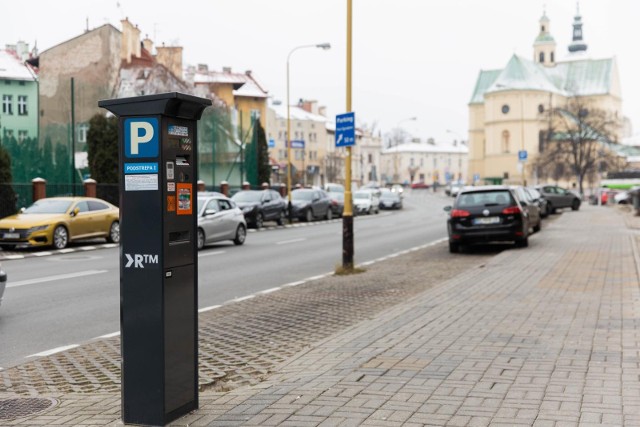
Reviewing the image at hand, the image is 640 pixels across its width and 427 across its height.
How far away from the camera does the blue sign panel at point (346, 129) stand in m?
15.2

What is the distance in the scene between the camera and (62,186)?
2984cm

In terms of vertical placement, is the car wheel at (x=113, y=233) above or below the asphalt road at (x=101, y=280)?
above

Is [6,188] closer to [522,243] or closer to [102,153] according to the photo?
[102,153]

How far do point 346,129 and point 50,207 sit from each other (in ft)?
34.6

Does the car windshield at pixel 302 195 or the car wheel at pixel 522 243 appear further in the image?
the car windshield at pixel 302 195

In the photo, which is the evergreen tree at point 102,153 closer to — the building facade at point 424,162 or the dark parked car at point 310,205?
the dark parked car at point 310,205

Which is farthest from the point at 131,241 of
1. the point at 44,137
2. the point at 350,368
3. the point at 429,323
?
the point at 44,137

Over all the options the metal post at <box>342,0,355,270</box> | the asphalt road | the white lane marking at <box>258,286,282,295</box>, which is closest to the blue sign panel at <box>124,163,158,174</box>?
the asphalt road

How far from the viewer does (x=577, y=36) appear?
141250 mm

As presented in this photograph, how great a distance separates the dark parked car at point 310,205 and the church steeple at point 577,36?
4459 inches

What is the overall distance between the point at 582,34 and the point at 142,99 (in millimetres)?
147880

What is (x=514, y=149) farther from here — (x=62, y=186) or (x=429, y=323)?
(x=429, y=323)

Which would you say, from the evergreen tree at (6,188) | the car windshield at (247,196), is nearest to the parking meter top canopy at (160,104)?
the evergreen tree at (6,188)

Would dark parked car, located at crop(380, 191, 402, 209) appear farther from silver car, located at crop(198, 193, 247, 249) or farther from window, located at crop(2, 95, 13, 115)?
silver car, located at crop(198, 193, 247, 249)
